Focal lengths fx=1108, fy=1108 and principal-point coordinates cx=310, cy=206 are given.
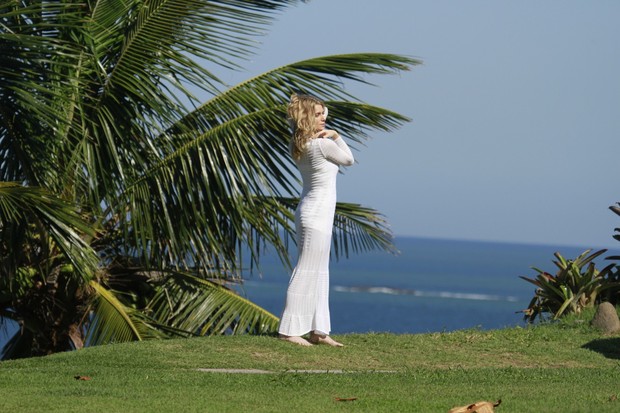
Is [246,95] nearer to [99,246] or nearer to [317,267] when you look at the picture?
[99,246]

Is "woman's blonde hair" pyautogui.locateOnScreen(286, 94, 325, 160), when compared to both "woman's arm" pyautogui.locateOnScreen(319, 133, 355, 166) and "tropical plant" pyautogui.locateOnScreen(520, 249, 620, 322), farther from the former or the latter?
"tropical plant" pyautogui.locateOnScreen(520, 249, 620, 322)

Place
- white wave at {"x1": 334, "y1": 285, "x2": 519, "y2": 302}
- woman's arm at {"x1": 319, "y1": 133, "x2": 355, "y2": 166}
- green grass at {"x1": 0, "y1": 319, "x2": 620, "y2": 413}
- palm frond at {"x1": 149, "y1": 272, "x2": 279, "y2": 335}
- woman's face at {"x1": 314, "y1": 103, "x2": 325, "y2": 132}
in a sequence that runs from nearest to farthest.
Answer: green grass at {"x1": 0, "y1": 319, "x2": 620, "y2": 413} → woman's arm at {"x1": 319, "y1": 133, "x2": 355, "y2": 166} → woman's face at {"x1": 314, "y1": 103, "x2": 325, "y2": 132} → palm frond at {"x1": 149, "y1": 272, "x2": 279, "y2": 335} → white wave at {"x1": 334, "y1": 285, "x2": 519, "y2": 302}

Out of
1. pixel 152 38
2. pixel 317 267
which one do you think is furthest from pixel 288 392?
pixel 152 38

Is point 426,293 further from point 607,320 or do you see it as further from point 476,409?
point 476,409

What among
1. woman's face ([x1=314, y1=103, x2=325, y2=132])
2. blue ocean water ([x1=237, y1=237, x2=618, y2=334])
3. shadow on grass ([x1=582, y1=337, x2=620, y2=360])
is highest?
woman's face ([x1=314, y1=103, x2=325, y2=132])

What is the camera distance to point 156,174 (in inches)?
482

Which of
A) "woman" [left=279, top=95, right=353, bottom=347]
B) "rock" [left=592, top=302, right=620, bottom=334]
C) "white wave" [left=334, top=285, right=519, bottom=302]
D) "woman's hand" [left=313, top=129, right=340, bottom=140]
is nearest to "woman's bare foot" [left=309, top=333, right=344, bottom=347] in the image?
"woman" [left=279, top=95, right=353, bottom=347]

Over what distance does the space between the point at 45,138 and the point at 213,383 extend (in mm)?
4180

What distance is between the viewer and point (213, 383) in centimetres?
787

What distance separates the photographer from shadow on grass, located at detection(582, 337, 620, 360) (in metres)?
10.5

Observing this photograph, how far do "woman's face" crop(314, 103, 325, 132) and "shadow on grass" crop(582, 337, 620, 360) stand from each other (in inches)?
135

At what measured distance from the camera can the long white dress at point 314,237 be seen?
32.2ft

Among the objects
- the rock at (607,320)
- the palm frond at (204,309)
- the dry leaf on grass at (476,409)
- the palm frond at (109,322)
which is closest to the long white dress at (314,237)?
the palm frond at (109,322)

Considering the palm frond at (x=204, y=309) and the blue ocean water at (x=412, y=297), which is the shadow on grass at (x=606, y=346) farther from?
the blue ocean water at (x=412, y=297)
